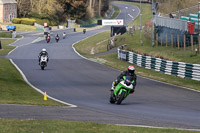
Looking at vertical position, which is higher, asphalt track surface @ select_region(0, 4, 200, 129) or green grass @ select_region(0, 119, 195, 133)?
green grass @ select_region(0, 119, 195, 133)

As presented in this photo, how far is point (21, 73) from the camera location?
33469mm

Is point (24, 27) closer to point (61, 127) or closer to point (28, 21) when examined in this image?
point (28, 21)

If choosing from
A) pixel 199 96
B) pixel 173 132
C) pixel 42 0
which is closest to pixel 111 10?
pixel 42 0

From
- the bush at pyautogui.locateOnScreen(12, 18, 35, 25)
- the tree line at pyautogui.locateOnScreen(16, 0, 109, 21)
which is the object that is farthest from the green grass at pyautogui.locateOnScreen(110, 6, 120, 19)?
the bush at pyautogui.locateOnScreen(12, 18, 35, 25)

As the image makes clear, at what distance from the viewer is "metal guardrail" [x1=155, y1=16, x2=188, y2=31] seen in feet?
155

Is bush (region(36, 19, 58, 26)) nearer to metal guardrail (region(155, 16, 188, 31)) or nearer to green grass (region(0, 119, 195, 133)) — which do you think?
metal guardrail (region(155, 16, 188, 31))

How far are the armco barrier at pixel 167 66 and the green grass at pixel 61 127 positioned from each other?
19461 mm

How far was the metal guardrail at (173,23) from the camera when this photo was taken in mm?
47256

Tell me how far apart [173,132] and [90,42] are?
6116 cm

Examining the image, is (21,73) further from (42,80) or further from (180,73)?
(180,73)

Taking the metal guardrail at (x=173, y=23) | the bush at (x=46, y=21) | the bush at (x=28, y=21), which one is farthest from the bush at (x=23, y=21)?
the metal guardrail at (x=173, y=23)

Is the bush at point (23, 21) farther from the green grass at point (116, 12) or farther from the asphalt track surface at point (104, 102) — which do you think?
the asphalt track surface at point (104, 102)

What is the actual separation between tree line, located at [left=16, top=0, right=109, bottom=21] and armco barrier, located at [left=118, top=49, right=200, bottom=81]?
246 feet

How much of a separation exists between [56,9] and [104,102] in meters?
103
